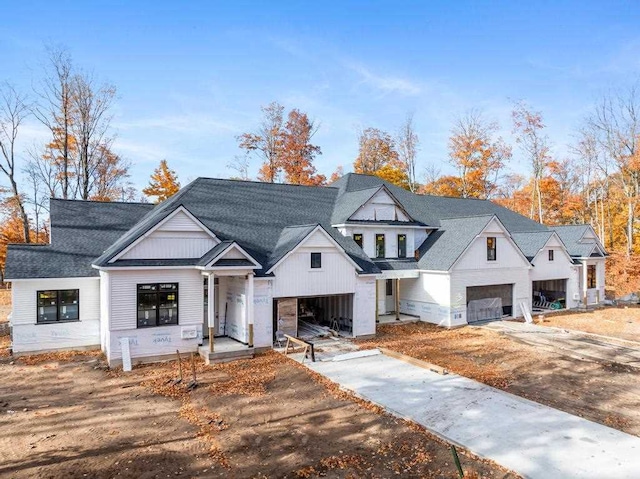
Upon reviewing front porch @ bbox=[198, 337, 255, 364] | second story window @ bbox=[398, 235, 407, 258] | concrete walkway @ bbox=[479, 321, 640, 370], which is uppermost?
second story window @ bbox=[398, 235, 407, 258]

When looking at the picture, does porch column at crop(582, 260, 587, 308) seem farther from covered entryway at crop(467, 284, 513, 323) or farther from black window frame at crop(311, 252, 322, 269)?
black window frame at crop(311, 252, 322, 269)

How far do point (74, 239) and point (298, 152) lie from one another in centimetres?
2655

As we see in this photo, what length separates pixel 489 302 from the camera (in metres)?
23.6

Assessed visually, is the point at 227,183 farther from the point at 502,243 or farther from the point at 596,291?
the point at 596,291

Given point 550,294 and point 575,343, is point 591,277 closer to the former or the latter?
point 550,294

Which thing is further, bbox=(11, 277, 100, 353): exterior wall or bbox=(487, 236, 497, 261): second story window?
bbox=(487, 236, 497, 261): second story window

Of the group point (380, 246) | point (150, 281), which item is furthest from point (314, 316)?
point (150, 281)

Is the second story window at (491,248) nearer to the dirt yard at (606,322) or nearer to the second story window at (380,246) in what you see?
the dirt yard at (606,322)

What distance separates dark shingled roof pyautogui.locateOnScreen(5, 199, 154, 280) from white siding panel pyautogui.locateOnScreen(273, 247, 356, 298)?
25.1ft

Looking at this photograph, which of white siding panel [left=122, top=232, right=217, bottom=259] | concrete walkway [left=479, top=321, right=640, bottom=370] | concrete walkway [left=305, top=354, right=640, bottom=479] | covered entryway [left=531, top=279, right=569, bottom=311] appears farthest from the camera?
covered entryway [left=531, top=279, right=569, bottom=311]

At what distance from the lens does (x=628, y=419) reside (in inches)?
391

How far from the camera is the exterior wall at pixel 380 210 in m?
22.5

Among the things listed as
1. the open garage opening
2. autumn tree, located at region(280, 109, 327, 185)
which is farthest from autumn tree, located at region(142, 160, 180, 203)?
the open garage opening

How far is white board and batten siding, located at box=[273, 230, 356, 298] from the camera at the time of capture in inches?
683
